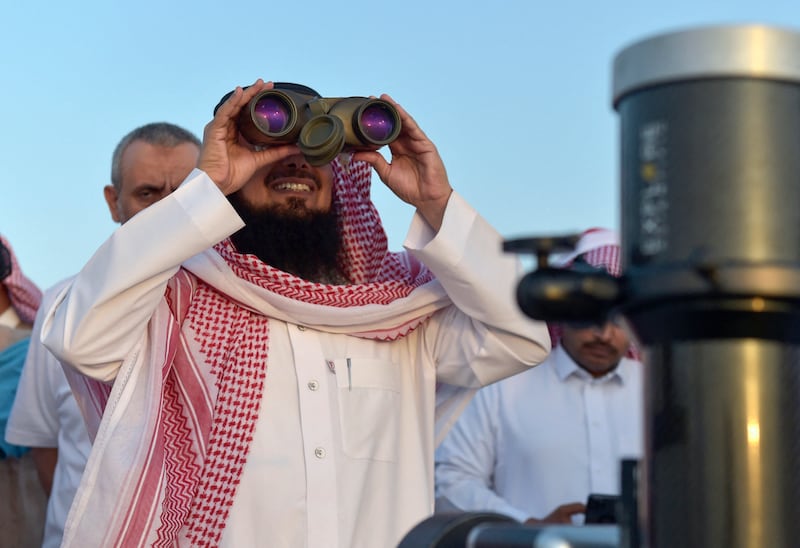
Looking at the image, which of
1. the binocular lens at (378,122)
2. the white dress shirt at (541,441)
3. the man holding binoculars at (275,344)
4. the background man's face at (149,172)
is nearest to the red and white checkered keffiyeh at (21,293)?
the background man's face at (149,172)

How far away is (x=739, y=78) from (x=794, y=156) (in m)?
0.08

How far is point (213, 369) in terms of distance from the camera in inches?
141

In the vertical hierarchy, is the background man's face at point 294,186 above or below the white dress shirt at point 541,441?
above

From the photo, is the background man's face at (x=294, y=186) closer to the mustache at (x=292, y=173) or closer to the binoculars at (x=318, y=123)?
the mustache at (x=292, y=173)

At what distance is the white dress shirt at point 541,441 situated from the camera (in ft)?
17.9

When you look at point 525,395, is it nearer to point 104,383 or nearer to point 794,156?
point 104,383

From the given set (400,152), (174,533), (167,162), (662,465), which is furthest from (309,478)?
(662,465)

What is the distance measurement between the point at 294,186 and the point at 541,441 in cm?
219

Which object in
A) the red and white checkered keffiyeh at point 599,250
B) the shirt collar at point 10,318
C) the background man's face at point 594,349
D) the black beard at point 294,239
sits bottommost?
the background man's face at point 594,349

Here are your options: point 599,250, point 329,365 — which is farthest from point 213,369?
point 599,250

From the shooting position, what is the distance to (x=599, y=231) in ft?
18.4

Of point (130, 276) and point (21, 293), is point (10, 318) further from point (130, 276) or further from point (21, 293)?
point (130, 276)

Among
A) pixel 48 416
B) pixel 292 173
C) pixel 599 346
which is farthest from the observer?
pixel 599 346

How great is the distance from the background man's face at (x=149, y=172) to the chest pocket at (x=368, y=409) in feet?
5.81
